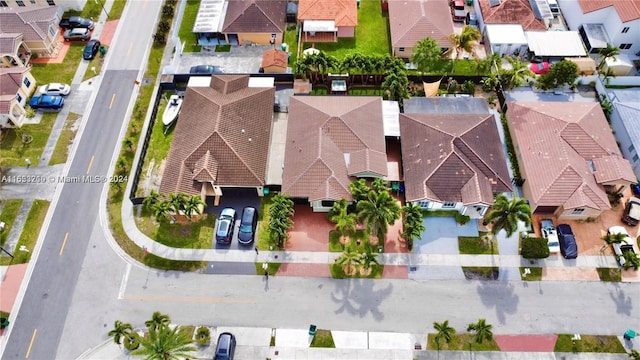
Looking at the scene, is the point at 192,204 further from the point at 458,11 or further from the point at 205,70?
the point at 458,11

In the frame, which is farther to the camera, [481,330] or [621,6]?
[621,6]

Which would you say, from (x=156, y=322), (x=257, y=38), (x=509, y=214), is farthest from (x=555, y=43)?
(x=156, y=322)

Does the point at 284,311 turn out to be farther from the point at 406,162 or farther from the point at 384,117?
the point at 384,117

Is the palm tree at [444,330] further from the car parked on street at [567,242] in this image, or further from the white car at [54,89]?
the white car at [54,89]

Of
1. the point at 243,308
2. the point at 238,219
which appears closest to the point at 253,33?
the point at 238,219

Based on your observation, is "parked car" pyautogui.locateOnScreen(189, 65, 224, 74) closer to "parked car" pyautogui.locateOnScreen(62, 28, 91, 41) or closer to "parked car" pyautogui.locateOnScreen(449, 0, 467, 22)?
"parked car" pyautogui.locateOnScreen(62, 28, 91, 41)

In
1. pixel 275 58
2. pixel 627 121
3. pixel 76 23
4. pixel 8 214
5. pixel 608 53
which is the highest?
pixel 76 23
